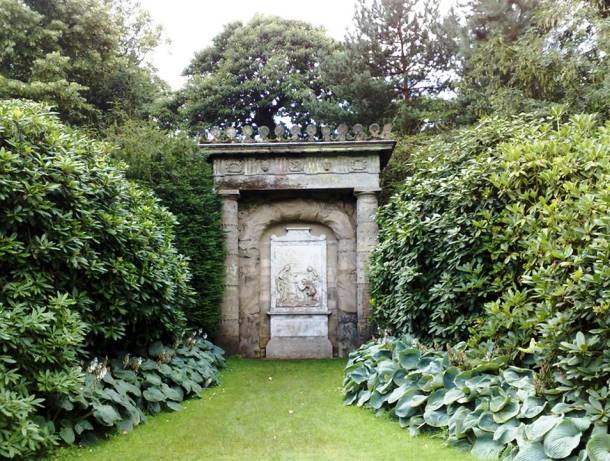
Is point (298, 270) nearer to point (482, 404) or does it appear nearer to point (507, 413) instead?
point (482, 404)

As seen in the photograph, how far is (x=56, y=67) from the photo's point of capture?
13172 mm

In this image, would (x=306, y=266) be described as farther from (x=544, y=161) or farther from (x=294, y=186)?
(x=544, y=161)

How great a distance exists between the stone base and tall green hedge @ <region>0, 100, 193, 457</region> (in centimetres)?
377

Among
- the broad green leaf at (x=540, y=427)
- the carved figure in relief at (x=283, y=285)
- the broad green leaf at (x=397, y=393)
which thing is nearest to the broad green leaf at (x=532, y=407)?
the broad green leaf at (x=540, y=427)

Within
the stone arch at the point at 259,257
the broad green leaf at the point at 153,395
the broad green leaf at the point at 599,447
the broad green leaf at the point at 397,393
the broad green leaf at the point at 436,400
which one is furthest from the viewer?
the stone arch at the point at 259,257

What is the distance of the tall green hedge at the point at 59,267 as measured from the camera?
12.4 feet

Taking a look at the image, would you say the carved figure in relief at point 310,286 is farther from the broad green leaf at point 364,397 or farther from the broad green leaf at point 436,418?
the broad green leaf at point 436,418

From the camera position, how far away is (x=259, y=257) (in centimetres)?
987

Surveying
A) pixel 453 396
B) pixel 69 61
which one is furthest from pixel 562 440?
pixel 69 61

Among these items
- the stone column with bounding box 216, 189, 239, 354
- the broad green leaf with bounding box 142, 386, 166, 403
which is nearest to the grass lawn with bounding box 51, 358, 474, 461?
the broad green leaf with bounding box 142, 386, 166, 403

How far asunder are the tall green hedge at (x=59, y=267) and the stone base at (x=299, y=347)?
3775mm

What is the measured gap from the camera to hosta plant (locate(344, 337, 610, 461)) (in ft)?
11.1

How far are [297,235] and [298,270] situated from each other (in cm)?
64

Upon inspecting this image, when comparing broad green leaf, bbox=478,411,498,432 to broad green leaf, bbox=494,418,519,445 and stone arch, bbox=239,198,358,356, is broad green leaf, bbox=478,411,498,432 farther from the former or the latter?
stone arch, bbox=239,198,358,356
